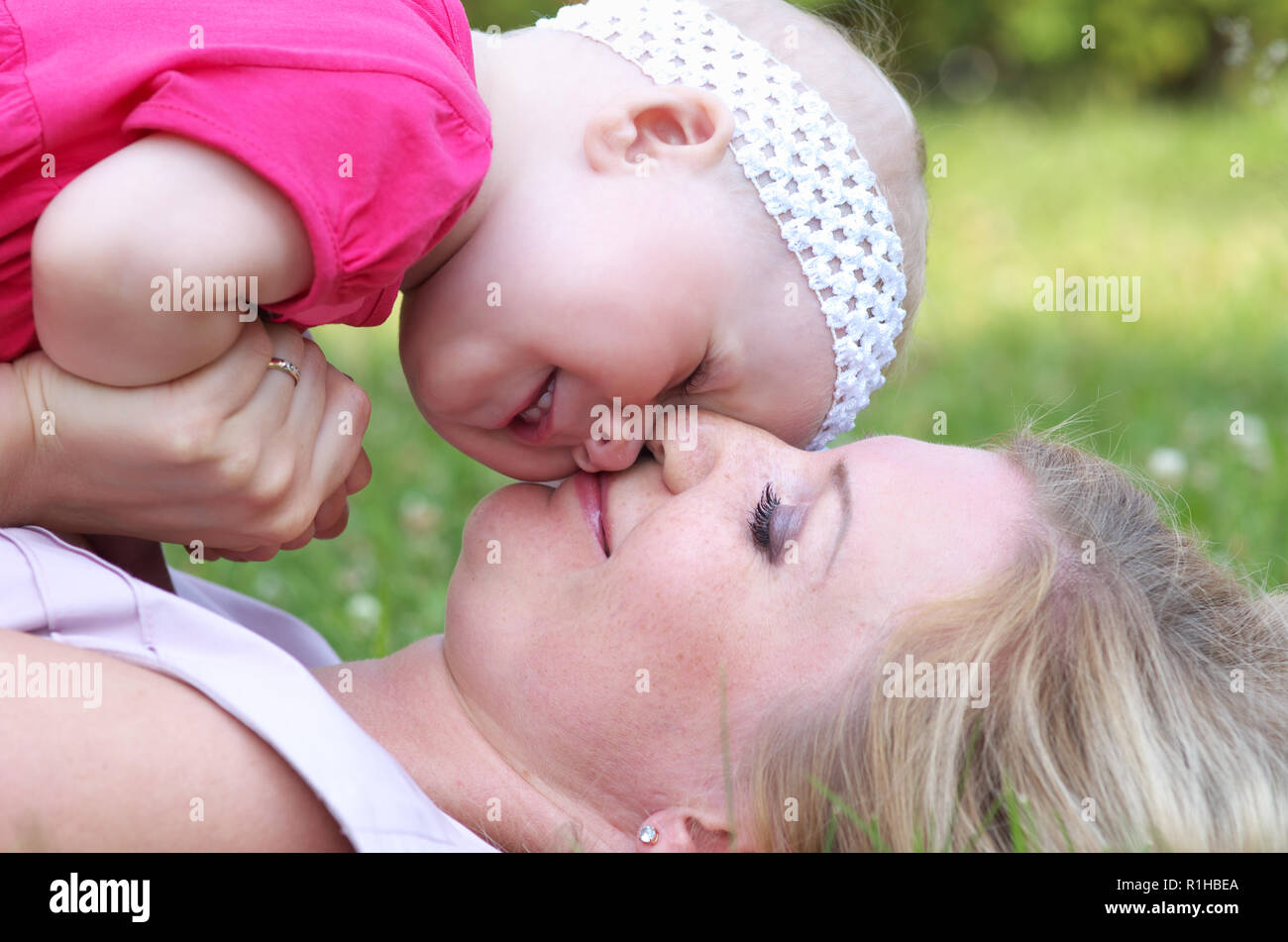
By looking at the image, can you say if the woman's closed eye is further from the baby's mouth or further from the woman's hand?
the woman's hand

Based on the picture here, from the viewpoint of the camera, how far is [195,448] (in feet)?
6.89

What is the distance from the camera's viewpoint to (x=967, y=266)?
7559 millimetres

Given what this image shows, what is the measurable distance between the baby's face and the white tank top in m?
0.61

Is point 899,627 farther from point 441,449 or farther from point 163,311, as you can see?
point 441,449

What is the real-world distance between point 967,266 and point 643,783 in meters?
5.88

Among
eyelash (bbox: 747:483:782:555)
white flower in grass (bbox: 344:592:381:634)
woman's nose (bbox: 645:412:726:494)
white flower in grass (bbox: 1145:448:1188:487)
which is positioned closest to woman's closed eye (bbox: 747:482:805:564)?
eyelash (bbox: 747:483:782:555)

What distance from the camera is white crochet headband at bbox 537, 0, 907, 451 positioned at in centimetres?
239

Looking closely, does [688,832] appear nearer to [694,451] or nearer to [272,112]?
[694,451]

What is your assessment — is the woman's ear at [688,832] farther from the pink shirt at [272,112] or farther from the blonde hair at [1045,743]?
the pink shirt at [272,112]

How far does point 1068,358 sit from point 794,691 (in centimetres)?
393

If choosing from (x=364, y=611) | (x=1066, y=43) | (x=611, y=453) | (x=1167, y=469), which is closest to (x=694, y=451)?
(x=611, y=453)

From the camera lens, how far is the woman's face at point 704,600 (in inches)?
82.5
